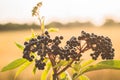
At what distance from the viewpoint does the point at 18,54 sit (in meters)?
13.0

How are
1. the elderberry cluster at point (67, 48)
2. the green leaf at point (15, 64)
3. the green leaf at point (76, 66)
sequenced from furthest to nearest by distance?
1. the green leaf at point (15, 64)
2. the green leaf at point (76, 66)
3. the elderberry cluster at point (67, 48)

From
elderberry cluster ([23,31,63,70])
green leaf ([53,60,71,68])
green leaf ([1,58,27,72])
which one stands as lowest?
green leaf ([1,58,27,72])

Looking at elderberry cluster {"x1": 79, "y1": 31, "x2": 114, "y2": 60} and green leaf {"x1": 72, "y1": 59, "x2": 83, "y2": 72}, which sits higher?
elderberry cluster {"x1": 79, "y1": 31, "x2": 114, "y2": 60}

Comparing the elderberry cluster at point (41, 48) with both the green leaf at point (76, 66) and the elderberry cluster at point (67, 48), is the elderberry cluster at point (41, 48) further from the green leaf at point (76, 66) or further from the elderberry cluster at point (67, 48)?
the green leaf at point (76, 66)

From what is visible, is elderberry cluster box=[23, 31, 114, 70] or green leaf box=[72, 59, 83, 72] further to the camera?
green leaf box=[72, 59, 83, 72]

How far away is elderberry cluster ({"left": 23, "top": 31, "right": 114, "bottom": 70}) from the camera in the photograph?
2260 millimetres

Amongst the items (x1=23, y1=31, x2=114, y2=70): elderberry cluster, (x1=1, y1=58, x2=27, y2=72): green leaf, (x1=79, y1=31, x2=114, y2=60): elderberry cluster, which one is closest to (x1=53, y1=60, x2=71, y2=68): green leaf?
(x1=23, y1=31, x2=114, y2=70): elderberry cluster

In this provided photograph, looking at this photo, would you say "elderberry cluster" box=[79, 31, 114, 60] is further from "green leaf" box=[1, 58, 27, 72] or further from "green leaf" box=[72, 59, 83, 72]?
"green leaf" box=[1, 58, 27, 72]

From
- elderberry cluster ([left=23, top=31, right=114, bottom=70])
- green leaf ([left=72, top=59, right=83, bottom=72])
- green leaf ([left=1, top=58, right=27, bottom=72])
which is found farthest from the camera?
green leaf ([left=1, top=58, right=27, bottom=72])

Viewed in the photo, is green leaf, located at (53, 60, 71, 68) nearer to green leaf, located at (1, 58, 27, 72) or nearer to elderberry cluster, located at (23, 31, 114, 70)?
elderberry cluster, located at (23, 31, 114, 70)

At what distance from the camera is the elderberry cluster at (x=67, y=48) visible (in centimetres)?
226

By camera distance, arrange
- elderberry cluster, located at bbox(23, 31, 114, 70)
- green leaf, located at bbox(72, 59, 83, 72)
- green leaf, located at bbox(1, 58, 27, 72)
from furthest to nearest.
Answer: green leaf, located at bbox(1, 58, 27, 72) < green leaf, located at bbox(72, 59, 83, 72) < elderberry cluster, located at bbox(23, 31, 114, 70)

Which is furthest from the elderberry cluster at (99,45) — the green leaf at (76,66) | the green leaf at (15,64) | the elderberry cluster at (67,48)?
the green leaf at (15,64)

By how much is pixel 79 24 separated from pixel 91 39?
20.2 meters
